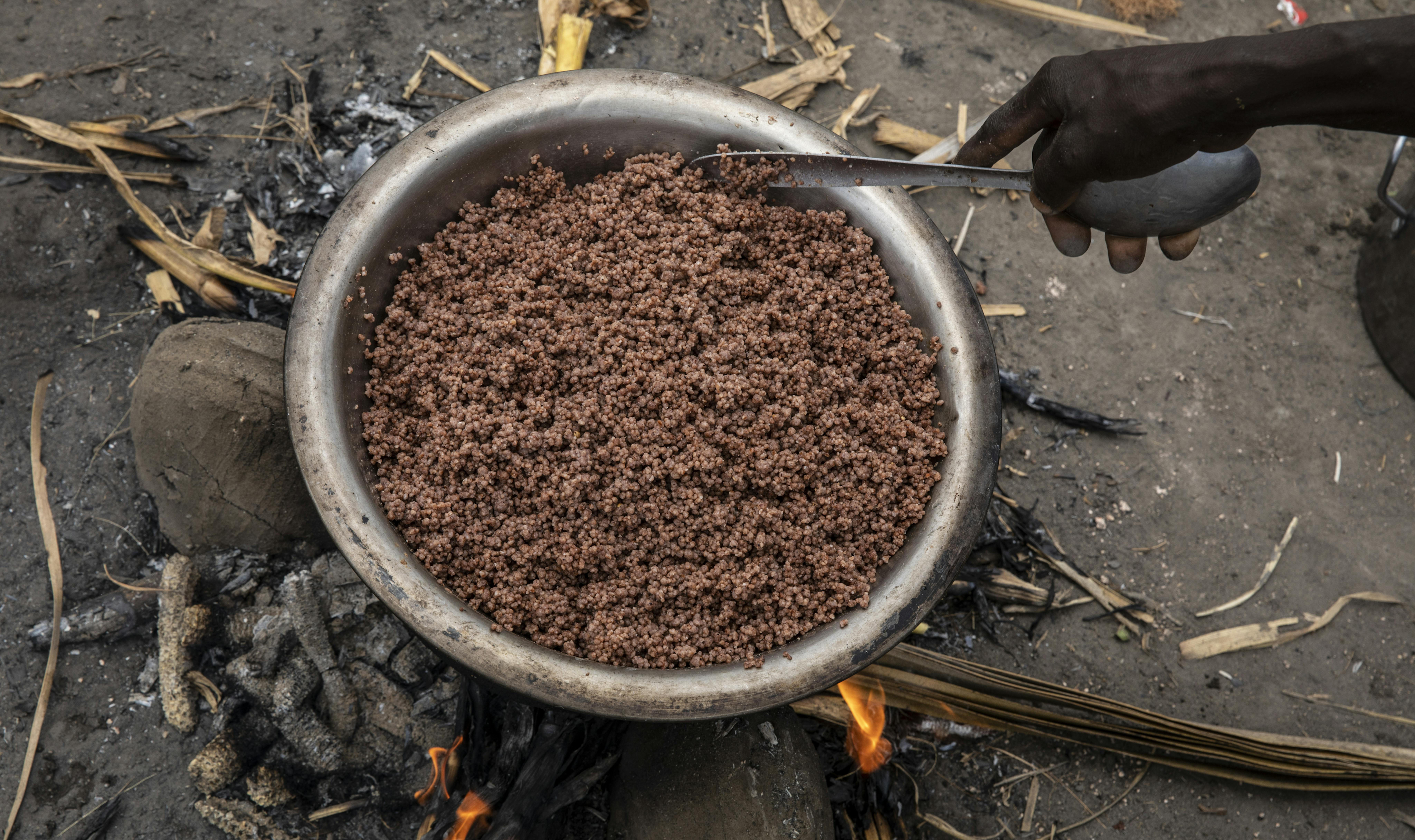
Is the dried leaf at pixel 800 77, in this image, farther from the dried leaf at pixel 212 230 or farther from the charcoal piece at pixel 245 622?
the charcoal piece at pixel 245 622

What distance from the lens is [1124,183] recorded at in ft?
5.38

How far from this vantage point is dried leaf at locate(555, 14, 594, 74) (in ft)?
9.18

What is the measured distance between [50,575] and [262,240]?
119 centimetres

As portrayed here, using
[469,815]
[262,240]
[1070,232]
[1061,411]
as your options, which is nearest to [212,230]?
[262,240]

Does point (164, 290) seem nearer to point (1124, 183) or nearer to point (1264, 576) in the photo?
point (1124, 183)

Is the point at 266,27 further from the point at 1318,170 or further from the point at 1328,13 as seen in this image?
the point at 1328,13

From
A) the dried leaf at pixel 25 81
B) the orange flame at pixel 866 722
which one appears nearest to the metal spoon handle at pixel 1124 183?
the orange flame at pixel 866 722

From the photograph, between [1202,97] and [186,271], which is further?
[186,271]

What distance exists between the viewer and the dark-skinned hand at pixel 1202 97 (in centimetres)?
124

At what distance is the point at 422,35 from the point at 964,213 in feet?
7.18

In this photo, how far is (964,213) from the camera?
116 inches

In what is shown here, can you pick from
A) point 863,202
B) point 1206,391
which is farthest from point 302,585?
point 1206,391

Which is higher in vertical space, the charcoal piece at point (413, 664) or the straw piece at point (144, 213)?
the straw piece at point (144, 213)

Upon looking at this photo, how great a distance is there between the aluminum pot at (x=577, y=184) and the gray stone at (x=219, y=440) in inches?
17.9
